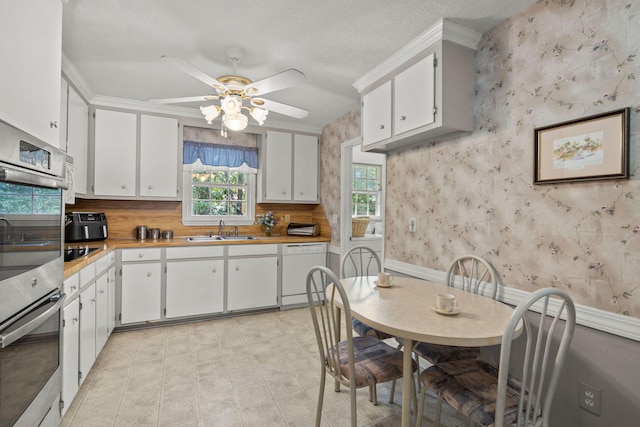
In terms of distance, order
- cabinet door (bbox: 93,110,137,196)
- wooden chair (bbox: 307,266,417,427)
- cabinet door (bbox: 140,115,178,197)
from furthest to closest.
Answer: cabinet door (bbox: 140,115,178,197) → cabinet door (bbox: 93,110,137,196) → wooden chair (bbox: 307,266,417,427)

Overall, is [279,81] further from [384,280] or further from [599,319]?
[599,319]

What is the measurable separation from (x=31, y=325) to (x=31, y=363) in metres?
0.18

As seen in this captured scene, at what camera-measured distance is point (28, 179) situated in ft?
3.87

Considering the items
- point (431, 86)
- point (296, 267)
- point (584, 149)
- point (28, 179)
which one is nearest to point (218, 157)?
point (296, 267)

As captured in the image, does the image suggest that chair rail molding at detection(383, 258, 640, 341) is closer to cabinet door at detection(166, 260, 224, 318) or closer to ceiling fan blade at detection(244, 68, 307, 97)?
ceiling fan blade at detection(244, 68, 307, 97)

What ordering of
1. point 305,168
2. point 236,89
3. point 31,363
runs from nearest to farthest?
point 31,363 < point 236,89 < point 305,168

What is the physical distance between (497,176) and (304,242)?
8.26 ft

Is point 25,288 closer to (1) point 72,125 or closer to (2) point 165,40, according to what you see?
(2) point 165,40

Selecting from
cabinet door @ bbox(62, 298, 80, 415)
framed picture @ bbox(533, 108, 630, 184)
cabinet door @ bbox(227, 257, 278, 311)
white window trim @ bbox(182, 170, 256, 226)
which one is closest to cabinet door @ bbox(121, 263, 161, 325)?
cabinet door @ bbox(227, 257, 278, 311)

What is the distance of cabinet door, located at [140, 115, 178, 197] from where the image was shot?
11.9ft

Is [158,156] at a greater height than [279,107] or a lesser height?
lesser

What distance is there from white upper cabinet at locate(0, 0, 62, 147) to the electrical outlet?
8.85ft

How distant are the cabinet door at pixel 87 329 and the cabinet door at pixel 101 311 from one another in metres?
0.10

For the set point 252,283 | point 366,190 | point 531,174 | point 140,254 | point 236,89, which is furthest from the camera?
point 366,190
